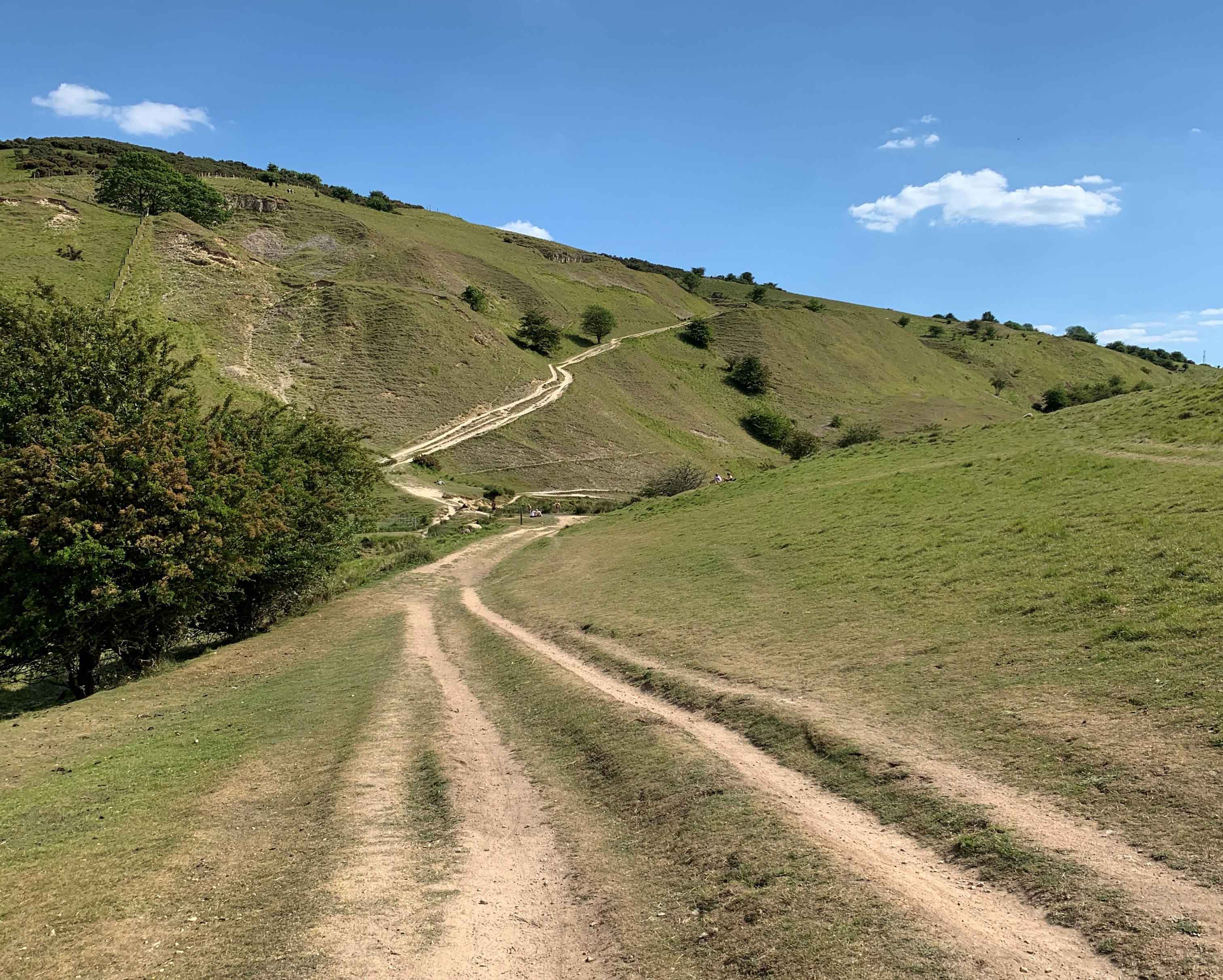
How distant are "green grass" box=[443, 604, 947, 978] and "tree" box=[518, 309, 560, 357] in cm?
9253

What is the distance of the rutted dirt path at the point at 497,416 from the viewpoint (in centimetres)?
6838

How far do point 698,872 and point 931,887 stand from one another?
2339mm

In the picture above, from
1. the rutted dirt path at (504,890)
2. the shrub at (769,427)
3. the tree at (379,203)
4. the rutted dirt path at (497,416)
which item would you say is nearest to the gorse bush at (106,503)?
the rutted dirt path at (504,890)

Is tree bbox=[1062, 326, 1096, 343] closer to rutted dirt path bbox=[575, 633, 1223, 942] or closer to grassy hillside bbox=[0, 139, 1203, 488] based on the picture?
grassy hillside bbox=[0, 139, 1203, 488]

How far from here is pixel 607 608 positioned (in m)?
22.6

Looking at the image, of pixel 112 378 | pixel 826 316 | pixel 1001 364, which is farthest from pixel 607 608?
pixel 1001 364

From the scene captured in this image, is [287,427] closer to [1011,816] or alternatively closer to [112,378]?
[112,378]

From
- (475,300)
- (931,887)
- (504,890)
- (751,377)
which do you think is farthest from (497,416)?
(931,887)

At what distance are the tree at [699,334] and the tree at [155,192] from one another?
77.7m

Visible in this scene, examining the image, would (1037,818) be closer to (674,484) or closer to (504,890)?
(504,890)

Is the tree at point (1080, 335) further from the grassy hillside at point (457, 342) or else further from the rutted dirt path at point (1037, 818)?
the rutted dirt path at point (1037, 818)

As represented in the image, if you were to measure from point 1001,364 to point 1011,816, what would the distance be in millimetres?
164576

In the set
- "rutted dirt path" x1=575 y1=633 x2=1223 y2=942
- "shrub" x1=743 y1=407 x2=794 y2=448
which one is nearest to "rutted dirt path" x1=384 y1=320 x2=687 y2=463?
"shrub" x1=743 y1=407 x2=794 y2=448

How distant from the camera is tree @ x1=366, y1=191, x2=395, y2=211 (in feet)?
519
